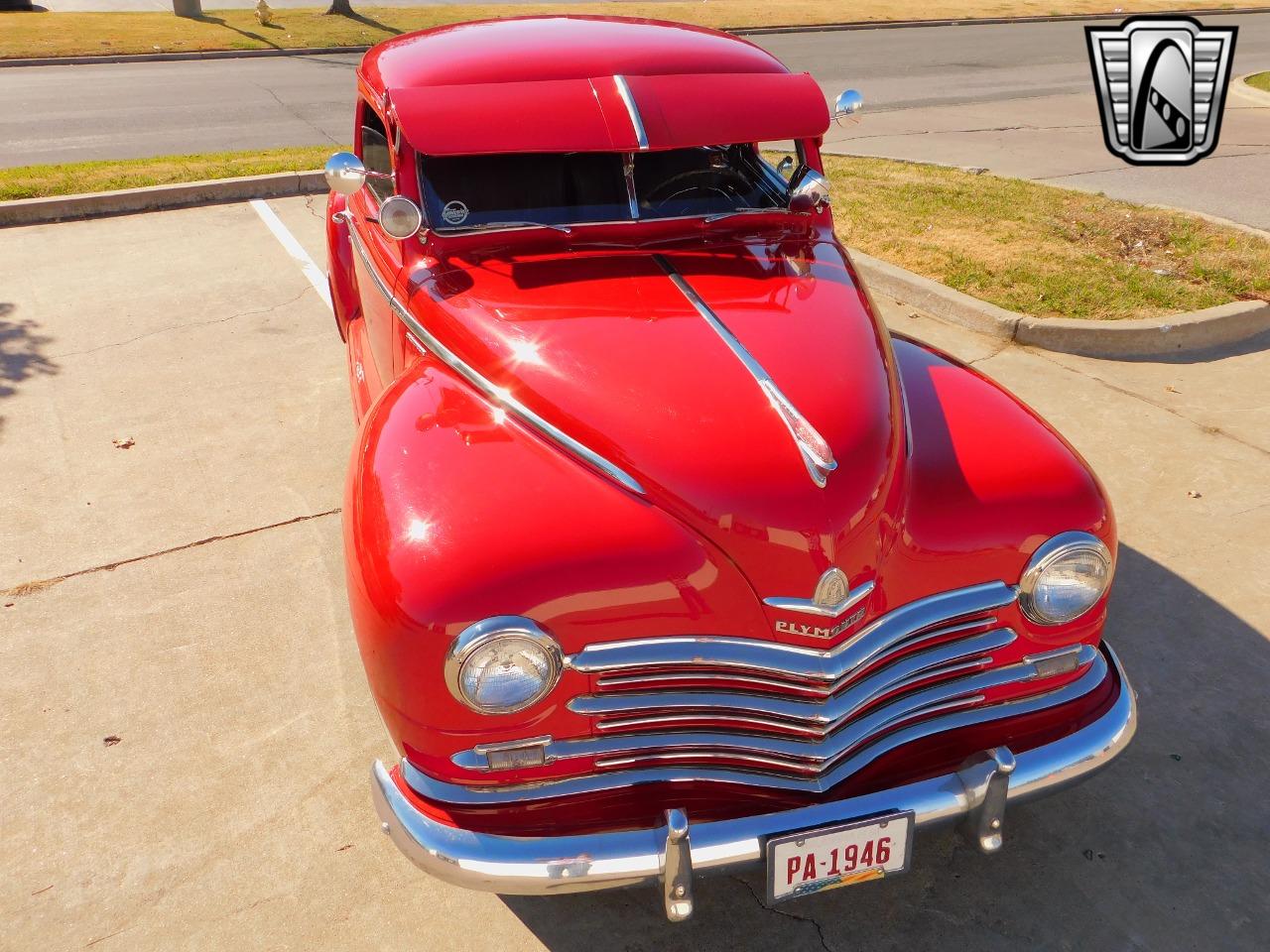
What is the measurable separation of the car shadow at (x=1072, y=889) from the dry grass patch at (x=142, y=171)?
797 cm

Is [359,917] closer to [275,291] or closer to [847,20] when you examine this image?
[275,291]

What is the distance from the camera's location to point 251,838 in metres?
2.91

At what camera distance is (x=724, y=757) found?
2377mm

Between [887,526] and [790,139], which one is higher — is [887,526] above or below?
below

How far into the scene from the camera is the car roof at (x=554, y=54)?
3461mm

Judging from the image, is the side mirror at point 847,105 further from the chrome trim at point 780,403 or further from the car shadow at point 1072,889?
the car shadow at point 1072,889

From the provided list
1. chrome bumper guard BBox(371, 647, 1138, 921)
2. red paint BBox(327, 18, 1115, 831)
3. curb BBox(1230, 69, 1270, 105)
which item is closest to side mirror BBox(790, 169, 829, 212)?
red paint BBox(327, 18, 1115, 831)

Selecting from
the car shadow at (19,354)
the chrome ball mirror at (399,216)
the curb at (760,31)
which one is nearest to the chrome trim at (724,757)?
the chrome ball mirror at (399,216)

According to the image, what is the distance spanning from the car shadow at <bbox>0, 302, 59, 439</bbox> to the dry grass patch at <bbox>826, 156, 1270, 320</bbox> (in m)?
5.05

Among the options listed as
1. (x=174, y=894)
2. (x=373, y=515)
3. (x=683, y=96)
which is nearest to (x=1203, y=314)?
(x=683, y=96)

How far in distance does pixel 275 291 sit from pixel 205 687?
12.8 ft

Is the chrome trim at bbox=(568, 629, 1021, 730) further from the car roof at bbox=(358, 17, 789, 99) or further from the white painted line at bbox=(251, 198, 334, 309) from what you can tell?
the white painted line at bbox=(251, 198, 334, 309)

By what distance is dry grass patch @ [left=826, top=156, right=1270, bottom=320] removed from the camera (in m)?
6.13

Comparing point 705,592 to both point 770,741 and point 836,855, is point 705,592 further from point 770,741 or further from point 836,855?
point 836,855
